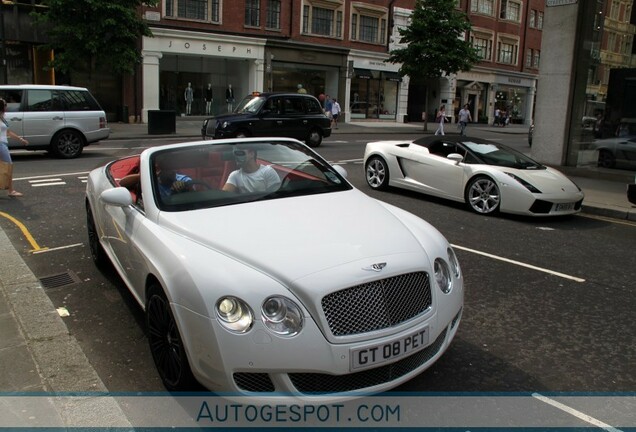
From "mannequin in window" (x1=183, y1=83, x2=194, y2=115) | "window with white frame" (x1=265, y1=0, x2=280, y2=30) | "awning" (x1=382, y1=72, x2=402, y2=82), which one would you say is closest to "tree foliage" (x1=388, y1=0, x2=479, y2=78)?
"awning" (x1=382, y1=72, x2=402, y2=82)

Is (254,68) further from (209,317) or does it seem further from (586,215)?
(209,317)

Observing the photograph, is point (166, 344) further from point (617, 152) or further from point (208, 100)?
point (208, 100)

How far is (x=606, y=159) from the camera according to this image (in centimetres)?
1344

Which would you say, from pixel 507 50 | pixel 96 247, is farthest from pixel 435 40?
pixel 96 247

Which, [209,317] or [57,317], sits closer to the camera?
[209,317]

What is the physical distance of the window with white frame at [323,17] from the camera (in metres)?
33.8

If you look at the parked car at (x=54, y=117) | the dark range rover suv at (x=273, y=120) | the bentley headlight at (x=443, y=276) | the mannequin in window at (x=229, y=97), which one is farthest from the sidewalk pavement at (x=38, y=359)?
the mannequin in window at (x=229, y=97)

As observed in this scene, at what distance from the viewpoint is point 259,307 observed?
283 cm

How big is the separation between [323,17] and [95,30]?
54.1 ft

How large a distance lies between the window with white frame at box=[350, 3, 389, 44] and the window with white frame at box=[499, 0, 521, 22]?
14.1 meters

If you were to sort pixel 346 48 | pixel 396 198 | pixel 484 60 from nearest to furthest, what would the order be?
pixel 396 198 < pixel 346 48 < pixel 484 60

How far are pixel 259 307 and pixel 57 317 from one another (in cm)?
227

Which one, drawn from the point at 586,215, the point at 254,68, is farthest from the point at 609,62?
the point at 254,68

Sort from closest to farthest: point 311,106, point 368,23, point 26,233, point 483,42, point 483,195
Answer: point 26,233 → point 483,195 → point 311,106 → point 368,23 → point 483,42
